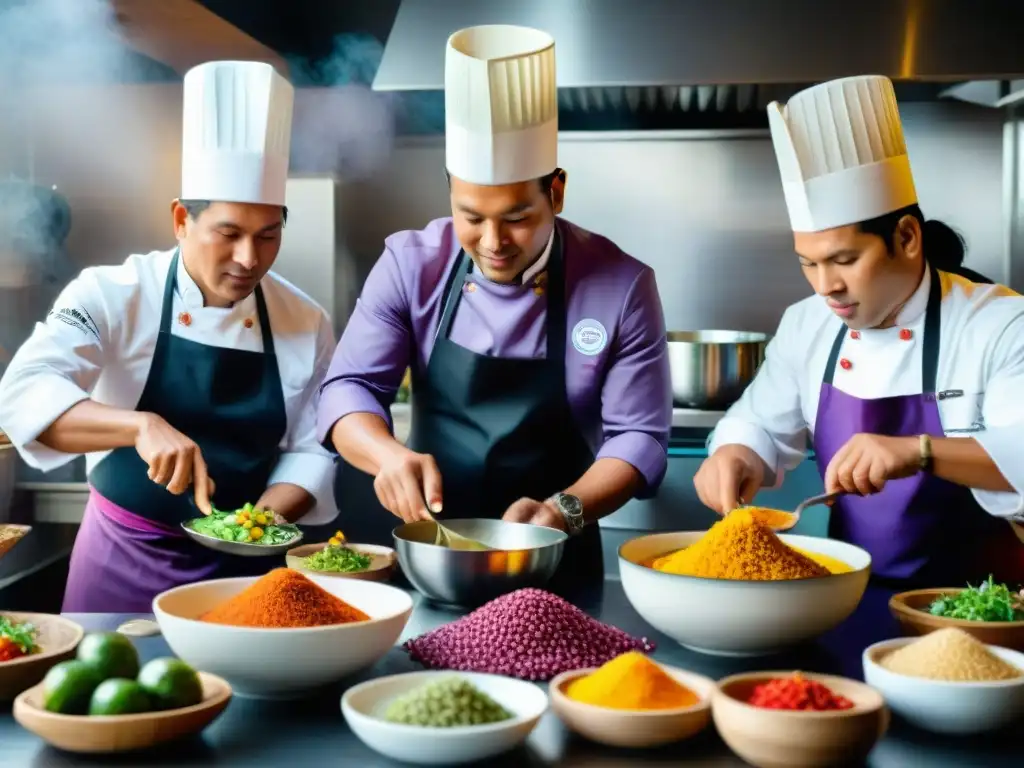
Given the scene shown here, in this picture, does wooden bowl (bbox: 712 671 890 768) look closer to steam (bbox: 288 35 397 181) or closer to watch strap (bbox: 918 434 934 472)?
watch strap (bbox: 918 434 934 472)

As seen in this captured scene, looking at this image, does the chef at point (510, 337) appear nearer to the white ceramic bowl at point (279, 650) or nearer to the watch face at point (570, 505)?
the watch face at point (570, 505)

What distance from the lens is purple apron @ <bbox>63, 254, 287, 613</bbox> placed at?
2.33 metres

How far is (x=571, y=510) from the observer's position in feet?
6.09

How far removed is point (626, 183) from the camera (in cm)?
421

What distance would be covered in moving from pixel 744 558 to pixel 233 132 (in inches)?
60.0

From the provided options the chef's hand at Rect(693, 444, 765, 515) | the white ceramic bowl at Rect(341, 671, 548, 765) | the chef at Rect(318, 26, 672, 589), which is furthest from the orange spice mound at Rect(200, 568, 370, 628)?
the chef's hand at Rect(693, 444, 765, 515)

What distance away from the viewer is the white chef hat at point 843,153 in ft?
6.70

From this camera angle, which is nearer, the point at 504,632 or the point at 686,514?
the point at 504,632

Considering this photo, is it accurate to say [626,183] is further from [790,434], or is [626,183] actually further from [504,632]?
[504,632]

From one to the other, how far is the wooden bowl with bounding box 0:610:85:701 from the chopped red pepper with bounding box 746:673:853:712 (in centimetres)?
79

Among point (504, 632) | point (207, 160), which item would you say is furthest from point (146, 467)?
point (504, 632)

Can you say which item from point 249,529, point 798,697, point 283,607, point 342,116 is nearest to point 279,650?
point 283,607

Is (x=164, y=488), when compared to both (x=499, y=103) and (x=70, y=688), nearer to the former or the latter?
(x=499, y=103)

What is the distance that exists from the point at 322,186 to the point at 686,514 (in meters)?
1.72
